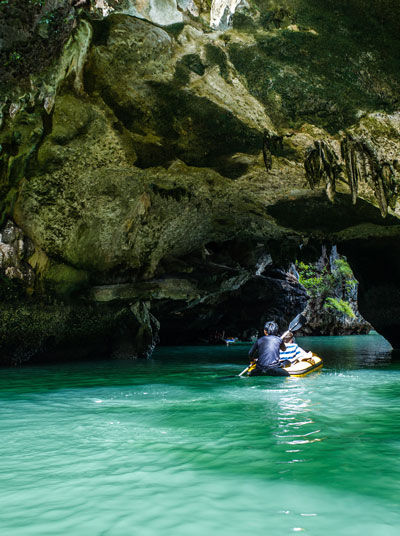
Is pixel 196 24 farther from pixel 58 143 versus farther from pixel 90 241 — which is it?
pixel 90 241

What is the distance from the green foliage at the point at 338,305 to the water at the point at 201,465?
105ft

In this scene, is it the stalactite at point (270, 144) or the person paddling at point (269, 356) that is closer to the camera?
the stalactite at point (270, 144)

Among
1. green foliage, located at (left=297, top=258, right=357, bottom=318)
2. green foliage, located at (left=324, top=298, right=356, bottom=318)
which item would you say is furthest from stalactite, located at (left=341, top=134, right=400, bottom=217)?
green foliage, located at (left=324, top=298, right=356, bottom=318)

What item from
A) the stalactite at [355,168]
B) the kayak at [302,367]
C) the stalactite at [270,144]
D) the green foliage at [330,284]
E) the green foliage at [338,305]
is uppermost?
the stalactite at [270,144]

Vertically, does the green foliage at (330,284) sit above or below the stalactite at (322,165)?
below

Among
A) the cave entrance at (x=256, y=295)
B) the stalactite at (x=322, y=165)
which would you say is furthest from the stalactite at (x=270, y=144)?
the cave entrance at (x=256, y=295)

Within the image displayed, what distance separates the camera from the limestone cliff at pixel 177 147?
7.76m

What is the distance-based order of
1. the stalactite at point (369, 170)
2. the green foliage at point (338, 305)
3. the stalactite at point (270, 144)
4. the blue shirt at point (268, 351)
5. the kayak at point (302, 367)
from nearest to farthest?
the stalactite at point (369, 170) → the stalactite at point (270, 144) → the blue shirt at point (268, 351) → the kayak at point (302, 367) → the green foliage at point (338, 305)

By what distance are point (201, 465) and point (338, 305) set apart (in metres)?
36.7

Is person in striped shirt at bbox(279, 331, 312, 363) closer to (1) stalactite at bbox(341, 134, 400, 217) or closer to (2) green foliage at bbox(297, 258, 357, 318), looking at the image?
(1) stalactite at bbox(341, 134, 400, 217)

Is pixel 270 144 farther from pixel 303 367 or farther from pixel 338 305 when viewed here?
pixel 338 305

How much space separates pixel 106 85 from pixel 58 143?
1.88 metres

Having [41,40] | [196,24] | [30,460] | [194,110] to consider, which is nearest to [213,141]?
[194,110]

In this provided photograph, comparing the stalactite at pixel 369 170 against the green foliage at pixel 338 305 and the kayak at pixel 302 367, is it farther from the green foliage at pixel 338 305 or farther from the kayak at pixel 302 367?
the green foliage at pixel 338 305
